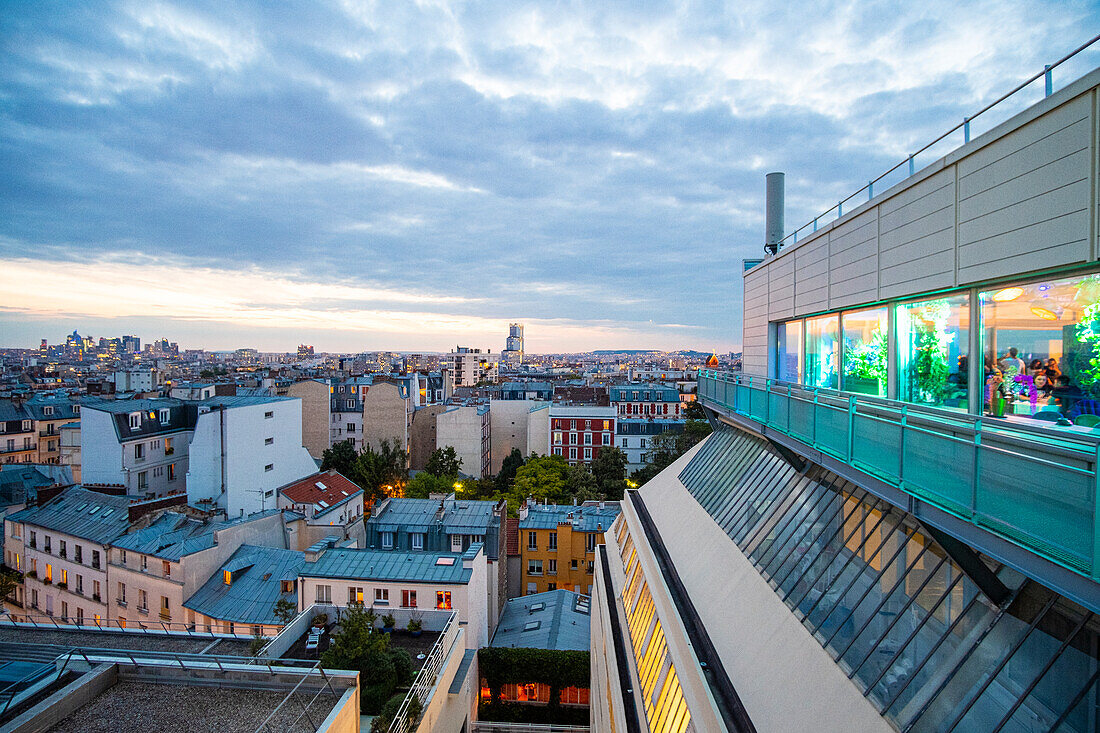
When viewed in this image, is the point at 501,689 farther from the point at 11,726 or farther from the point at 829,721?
the point at 829,721

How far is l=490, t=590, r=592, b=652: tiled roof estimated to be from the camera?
22031mm

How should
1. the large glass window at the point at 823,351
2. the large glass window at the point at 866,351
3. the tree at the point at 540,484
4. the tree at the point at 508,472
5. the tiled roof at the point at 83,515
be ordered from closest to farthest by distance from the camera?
the large glass window at the point at 866,351
the large glass window at the point at 823,351
the tiled roof at the point at 83,515
the tree at the point at 540,484
the tree at the point at 508,472

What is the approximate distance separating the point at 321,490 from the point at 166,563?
1182 centimetres

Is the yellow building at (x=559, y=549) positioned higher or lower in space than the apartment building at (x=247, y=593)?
lower

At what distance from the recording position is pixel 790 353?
13930mm

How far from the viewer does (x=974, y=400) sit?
681cm

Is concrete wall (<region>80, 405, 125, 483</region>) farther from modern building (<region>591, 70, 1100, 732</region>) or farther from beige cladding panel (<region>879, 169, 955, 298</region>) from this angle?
beige cladding panel (<region>879, 169, 955, 298</region>)

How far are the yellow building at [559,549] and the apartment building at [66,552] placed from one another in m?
19.3

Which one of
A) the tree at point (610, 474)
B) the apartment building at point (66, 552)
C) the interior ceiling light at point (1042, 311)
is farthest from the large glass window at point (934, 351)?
the tree at point (610, 474)

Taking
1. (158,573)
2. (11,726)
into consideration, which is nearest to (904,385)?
(11,726)

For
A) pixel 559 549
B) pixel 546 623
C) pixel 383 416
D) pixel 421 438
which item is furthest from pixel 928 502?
pixel 421 438

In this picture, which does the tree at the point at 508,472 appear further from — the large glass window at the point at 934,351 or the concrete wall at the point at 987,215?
the large glass window at the point at 934,351

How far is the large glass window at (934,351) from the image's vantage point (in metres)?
7.06

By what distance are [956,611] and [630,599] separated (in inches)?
333
